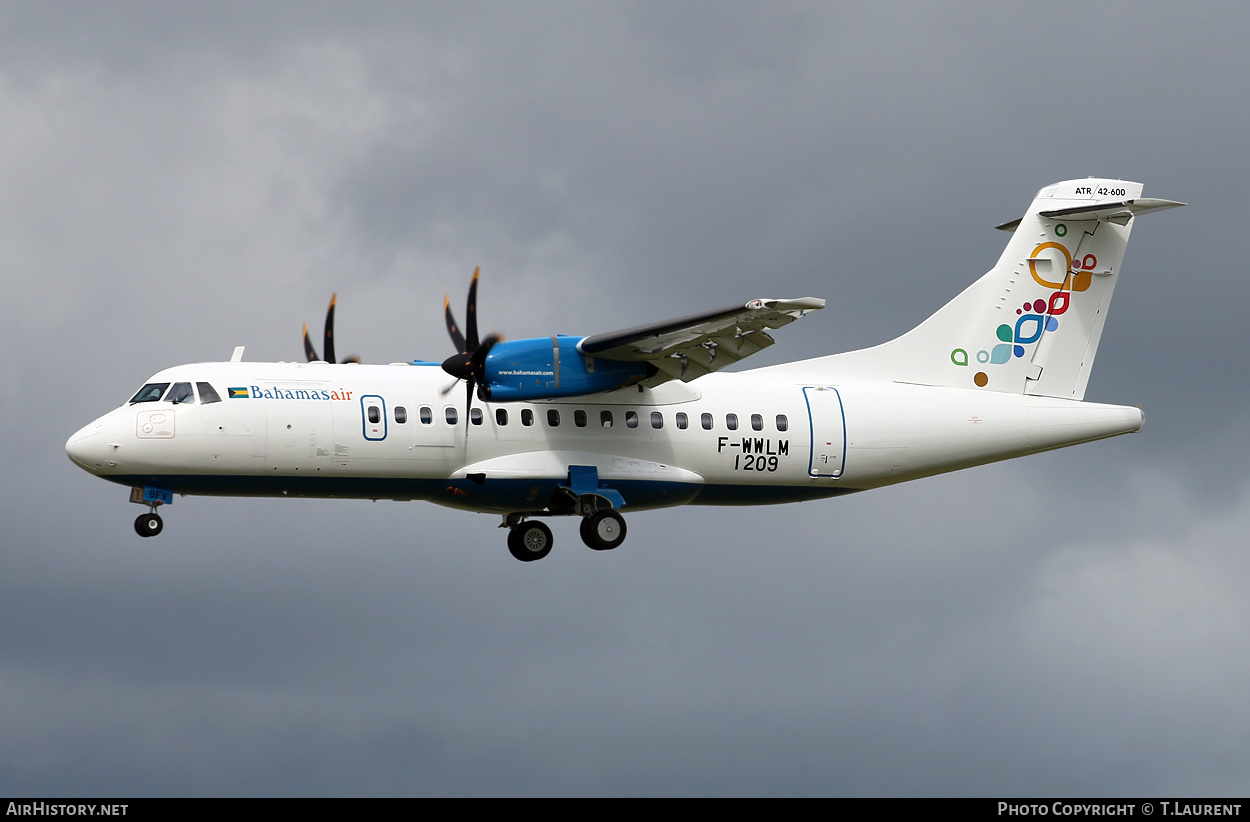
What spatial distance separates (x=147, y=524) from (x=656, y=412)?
9.22 metres

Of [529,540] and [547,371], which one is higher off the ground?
[547,371]

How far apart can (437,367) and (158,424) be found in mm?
5155

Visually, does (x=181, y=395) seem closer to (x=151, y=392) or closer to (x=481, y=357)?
(x=151, y=392)

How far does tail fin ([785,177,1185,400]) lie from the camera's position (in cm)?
3300

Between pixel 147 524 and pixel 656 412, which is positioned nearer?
→ pixel 147 524

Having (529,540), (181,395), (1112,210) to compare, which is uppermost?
(1112,210)

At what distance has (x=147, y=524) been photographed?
27984mm

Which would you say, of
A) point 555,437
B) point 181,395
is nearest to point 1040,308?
point 555,437

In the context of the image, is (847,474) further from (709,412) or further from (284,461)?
(284,461)

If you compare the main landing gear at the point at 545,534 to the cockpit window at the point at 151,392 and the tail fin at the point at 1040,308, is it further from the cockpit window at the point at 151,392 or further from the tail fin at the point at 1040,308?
the tail fin at the point at 1040,308

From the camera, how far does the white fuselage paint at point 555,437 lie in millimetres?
27688

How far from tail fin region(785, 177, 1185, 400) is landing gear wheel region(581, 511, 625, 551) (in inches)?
→ 276

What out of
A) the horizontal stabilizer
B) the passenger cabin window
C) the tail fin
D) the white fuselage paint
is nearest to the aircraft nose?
the white fuselage paint
